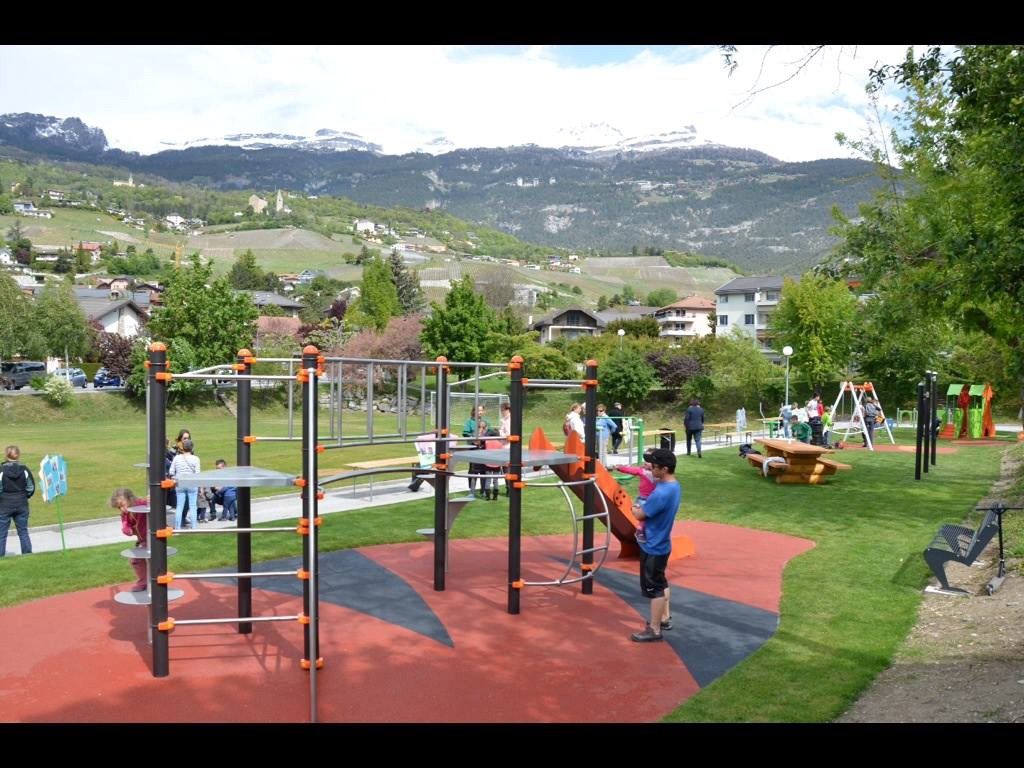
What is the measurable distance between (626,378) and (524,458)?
38.5 metres

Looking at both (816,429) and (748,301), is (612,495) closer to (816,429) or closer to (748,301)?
(816,429)

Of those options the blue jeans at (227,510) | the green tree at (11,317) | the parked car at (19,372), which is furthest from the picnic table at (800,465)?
the green tree at (11,317)

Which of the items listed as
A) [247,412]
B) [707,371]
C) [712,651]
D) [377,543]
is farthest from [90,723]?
[707,371]

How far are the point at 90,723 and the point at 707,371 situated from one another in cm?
4863

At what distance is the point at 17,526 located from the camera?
12.6 metres

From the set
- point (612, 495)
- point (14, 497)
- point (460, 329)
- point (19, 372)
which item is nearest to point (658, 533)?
point (612, 495)

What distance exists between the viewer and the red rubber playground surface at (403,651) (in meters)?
7.10

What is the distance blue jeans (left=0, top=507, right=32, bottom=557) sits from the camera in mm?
12484

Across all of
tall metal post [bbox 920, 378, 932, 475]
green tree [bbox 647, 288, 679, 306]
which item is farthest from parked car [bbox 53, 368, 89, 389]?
green tree [bbox 647, 288, 679, 306]

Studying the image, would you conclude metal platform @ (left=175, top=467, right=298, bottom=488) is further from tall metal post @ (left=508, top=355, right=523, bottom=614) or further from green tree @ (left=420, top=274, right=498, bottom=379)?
green tree @ (left=420, top=274, right=498, bottom=379)

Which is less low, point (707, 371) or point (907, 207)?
point (907, 207)

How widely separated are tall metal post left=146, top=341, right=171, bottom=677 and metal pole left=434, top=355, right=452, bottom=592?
357 centimetres

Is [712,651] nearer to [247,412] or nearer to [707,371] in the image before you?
[247,412]
